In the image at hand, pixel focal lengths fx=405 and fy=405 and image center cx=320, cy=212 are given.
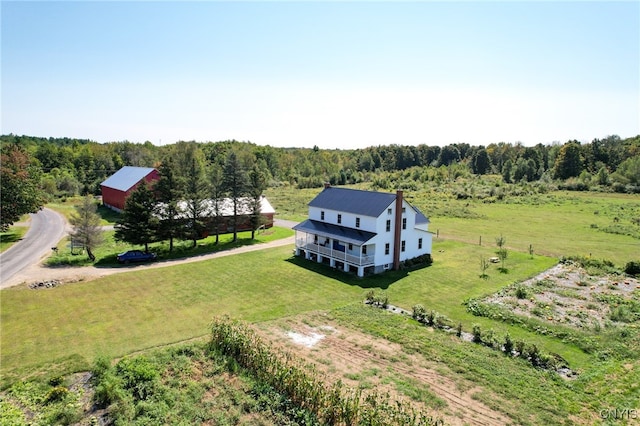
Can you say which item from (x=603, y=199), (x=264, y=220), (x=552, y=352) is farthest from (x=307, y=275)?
(x=603, y=199)

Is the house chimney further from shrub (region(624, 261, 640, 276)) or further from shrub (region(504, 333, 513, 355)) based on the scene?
shrub (region(624, 261, 640, 276))

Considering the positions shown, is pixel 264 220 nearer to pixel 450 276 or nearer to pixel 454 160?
pixel 450 276

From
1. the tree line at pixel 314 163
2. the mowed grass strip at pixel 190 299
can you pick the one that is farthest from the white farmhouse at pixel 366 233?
the tree line at pixel 314 163

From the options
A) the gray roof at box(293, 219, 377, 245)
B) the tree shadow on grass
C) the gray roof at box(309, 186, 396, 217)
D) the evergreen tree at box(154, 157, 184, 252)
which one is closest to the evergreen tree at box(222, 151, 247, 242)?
the evergreen tree at box(154, 157, 184, 252)

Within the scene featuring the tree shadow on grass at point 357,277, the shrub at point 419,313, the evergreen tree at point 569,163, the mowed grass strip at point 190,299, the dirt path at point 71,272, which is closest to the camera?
the mowed grass strip at point 190,299

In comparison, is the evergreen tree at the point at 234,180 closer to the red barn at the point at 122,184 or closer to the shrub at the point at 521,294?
the red barn at the point at 122,184

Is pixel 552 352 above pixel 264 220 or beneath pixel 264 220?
beneath
